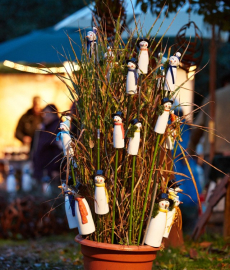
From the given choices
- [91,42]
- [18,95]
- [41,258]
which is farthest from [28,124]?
[91,42]

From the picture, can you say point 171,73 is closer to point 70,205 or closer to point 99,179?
point 99,179

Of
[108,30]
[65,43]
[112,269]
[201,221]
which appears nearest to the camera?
[112,269]

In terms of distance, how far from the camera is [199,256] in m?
3.71

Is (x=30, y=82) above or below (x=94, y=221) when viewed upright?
above

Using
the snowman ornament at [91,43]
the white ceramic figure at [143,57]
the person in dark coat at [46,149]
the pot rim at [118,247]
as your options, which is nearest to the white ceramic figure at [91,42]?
the snowman ornament at [91,43]

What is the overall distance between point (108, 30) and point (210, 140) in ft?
10.9

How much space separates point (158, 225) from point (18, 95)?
1202 cm

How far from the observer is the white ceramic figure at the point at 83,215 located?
244 cm

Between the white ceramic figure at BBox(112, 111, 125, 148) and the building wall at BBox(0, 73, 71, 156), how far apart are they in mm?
11059

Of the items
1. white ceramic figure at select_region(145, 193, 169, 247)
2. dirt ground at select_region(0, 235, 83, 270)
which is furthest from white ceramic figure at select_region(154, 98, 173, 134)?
dirt ground at select_region(0, 235, 83, 270)

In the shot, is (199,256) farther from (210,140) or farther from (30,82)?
(30,82)

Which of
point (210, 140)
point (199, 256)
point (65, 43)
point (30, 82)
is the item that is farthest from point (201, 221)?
point (30, 82)

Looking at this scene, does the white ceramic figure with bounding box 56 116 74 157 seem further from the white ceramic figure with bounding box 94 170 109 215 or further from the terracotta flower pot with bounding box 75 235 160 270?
the terracotta flower pot with bounding box 75 235 160 270

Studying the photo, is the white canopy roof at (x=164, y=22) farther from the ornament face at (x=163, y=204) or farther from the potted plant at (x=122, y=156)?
the ornament face at (x=163, y=204)
